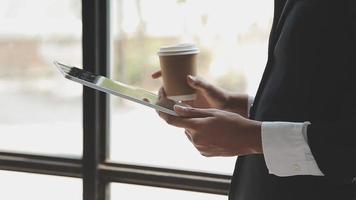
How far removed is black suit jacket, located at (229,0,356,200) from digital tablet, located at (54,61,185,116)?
17cm

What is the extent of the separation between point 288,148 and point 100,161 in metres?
0.99

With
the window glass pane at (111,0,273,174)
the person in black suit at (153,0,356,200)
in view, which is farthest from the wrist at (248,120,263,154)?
the window glass pane at (111,0,273,174)

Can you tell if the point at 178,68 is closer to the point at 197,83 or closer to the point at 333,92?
the point at 197,83

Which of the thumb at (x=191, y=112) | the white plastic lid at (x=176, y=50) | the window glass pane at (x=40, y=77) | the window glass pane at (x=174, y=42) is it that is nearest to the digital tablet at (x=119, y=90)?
the thumb at (x=191, y=112)

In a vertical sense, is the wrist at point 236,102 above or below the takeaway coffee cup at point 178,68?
below

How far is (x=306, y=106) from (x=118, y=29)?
93 centimetres

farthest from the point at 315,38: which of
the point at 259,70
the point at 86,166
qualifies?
the point at 86,166

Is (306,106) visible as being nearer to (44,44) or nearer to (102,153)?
(102,153)

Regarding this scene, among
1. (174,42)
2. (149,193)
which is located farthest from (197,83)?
(149,193)

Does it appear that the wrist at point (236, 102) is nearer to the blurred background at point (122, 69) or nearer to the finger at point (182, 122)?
the finger at point (182, 122)

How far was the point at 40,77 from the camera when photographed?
1734mm

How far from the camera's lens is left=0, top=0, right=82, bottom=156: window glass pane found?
168cm

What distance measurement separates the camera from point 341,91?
0.79 metres

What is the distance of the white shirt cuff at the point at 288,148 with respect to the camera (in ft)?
2.53
